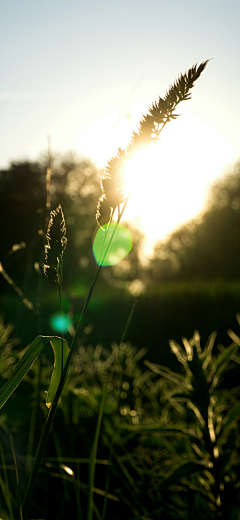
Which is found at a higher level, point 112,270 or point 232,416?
point 112,270

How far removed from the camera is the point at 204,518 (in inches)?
24.5

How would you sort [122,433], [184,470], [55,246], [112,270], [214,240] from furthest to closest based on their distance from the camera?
[214,240]
[112,270]
[122,433]
[184,470]
[55,246]

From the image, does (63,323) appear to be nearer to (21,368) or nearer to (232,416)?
(21,368)

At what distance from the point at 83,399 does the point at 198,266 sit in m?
22.4

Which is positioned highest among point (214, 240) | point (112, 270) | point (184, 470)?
point (112, 270)

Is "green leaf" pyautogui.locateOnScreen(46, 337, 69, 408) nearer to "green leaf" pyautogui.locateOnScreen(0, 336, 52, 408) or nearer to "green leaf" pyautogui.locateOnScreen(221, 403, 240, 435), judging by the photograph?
"green leaf" pyautogui.locateOnScreen(0, 336, 52, 408)

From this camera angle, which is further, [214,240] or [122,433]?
[214,240]

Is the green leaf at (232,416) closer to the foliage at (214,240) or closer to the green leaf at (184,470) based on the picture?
the green leaf at (184,470)

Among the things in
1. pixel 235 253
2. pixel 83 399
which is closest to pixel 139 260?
pixel 235 253

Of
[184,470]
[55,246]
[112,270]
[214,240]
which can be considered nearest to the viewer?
[55,246]

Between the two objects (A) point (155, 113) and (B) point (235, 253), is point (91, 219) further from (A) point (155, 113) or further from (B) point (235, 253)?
(A) point (155, 113)

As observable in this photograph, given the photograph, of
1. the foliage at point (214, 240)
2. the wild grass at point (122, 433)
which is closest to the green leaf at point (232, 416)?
the wild grass at point (122, 433)

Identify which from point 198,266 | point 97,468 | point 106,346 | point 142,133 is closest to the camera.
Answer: point 142,133

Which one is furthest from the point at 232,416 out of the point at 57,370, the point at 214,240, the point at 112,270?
the point at 214,240
